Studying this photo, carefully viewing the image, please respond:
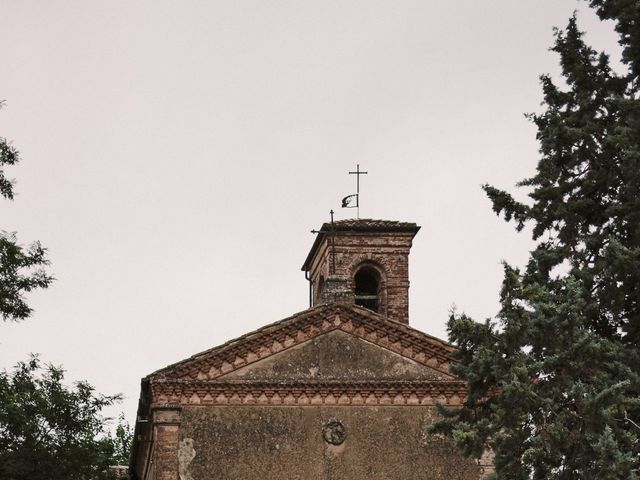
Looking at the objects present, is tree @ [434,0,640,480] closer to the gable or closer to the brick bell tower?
the gable

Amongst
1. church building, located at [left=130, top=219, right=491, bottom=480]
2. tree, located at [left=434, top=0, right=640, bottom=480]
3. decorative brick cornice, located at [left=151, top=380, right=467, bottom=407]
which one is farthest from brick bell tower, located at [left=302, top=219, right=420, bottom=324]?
tree, located at [left=434, top=0, right=640, bottom=480]

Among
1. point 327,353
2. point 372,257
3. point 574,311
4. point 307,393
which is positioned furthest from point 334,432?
→ point 574,311

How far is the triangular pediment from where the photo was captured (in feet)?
69.8

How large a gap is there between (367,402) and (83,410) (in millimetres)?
4821

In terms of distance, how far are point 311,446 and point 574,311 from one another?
921 centimetres

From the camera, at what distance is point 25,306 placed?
18703 mm

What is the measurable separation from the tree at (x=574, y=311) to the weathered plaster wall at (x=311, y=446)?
7188mm

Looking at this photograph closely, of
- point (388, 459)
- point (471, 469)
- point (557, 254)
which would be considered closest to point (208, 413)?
point (388, 459)

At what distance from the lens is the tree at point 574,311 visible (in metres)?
12.5

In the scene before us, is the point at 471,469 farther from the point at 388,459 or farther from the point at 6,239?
the point at 6,239

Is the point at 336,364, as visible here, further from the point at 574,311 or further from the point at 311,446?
the point at 574,311

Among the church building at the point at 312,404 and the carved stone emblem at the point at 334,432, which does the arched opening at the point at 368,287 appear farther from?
the carved stone emblem at the point at 334,432

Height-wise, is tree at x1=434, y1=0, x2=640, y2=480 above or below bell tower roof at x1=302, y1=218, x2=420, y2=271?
below

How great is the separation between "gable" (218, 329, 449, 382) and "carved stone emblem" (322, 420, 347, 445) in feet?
2.52
